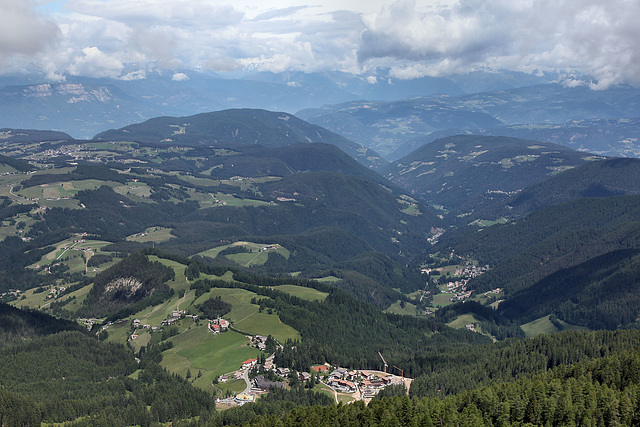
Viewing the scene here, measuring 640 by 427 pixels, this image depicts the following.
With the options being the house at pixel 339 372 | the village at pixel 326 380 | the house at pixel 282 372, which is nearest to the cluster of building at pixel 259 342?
the village at pixel 326 380

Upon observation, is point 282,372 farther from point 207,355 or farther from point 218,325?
point 218,325

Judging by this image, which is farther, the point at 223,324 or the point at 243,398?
the point at 223,324

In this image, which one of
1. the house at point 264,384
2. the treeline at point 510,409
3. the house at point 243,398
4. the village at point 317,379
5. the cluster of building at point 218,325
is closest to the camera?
the treeline at point 510,409

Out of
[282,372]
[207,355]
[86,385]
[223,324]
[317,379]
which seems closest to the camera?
[317,379]

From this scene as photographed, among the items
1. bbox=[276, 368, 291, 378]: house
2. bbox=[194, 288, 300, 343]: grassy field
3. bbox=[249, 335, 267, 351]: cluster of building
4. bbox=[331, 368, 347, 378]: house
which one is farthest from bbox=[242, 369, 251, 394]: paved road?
bbox=[194, 288, 300, 343]: grassy field

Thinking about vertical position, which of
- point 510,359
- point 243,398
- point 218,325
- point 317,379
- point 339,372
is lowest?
point 218,325

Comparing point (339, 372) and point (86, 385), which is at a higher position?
point (339, 372)

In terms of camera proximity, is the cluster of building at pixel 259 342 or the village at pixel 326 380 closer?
the village at pixel 326 380

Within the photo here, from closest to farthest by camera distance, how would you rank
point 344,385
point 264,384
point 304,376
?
1. point 264,384
2. point 344,385
3. point 304,376

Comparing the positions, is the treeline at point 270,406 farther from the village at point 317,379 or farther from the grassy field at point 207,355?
the grassy field at point 207,355

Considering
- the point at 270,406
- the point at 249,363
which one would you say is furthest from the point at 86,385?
the point at 270,406

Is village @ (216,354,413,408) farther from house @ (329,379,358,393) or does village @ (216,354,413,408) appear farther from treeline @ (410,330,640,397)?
treeline @ (410,330,640,397)
